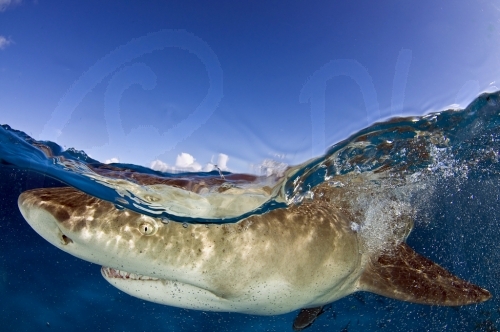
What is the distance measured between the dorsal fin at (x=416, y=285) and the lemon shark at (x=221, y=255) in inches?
0.6

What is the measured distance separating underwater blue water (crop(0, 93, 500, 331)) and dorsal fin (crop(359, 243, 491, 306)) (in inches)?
64.3

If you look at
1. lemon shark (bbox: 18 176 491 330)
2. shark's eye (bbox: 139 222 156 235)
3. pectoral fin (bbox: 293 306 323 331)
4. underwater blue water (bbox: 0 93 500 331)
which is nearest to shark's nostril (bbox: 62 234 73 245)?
lemon shark (bbox: 18 176 491 330)

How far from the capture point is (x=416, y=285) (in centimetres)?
466

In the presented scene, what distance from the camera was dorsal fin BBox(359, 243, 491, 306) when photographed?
4.49 m

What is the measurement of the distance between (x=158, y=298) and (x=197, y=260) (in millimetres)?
820

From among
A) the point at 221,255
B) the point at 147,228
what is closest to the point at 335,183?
the point at 221,255

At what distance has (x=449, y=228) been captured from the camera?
55.3ft

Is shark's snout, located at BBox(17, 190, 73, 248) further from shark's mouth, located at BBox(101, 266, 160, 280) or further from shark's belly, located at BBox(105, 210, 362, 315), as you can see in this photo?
shark's belly, located at BBox(105, 210, 362, 315)

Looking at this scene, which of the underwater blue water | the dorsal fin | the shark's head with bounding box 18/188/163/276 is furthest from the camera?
the underwater blue water

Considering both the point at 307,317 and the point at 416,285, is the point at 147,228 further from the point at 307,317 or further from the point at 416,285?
the point at 416,285

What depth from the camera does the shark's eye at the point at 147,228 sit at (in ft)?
10.7

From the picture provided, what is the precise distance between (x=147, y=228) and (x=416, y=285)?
3.72 m

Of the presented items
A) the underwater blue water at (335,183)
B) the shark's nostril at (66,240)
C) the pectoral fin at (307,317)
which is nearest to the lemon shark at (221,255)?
the shark's nostril at (66,240)

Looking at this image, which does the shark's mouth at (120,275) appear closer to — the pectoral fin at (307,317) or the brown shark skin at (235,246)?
the brown shark skin at (235,246)
